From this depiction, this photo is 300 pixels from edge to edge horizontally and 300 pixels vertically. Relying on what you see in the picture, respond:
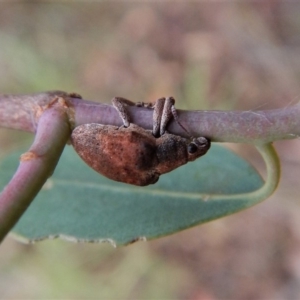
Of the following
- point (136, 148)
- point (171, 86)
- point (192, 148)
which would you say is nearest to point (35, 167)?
point (136, 148)

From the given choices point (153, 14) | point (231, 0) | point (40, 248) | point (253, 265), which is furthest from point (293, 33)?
point (40, 248)

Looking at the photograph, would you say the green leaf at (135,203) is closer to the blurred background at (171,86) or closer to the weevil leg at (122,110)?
the weevil leg at (122,110)

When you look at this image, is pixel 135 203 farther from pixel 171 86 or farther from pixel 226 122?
pixel 171 86

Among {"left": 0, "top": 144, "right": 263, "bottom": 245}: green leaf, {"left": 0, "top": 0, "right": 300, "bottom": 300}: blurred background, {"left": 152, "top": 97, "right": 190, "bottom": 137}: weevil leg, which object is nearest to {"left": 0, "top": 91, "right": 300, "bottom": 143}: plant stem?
{"left": 152, "top": 97, "right": 190, "bottom": 137}: weevil leg

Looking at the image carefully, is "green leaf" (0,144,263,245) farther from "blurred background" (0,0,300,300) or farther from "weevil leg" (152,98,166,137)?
"blurred background" (0,0,300,300)

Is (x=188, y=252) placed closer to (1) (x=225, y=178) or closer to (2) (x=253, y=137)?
(1) (x=225, y=178)

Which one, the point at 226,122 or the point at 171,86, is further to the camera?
the point at 171,86

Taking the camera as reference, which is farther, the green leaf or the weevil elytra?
the green leaf
